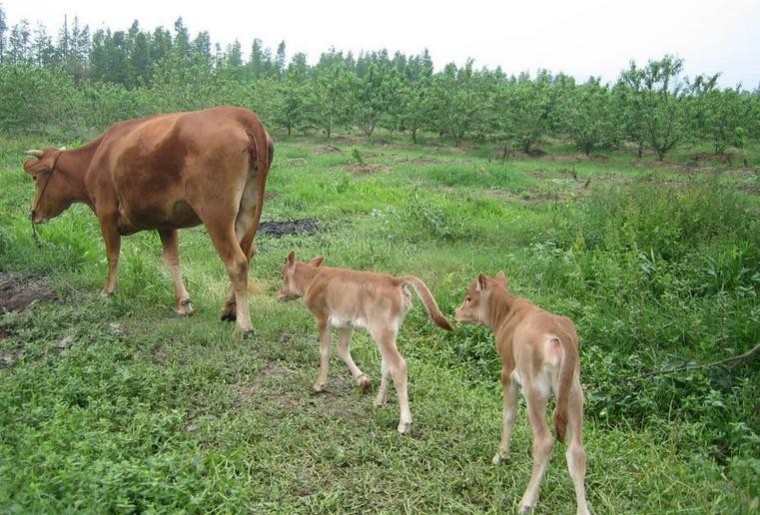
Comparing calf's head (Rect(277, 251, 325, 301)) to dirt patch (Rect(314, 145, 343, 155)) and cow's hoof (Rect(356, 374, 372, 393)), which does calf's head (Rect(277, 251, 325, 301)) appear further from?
dirt patch (Rect(314, 145, 343, 155))

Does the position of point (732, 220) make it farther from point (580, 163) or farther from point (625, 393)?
point (580, 163)

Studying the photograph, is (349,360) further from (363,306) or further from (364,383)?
(363,306)

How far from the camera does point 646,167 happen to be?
2539 cm

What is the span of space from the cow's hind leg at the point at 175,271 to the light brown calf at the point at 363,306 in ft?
6.64

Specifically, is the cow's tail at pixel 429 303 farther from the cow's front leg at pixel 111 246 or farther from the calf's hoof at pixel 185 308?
the cow's front leg at pixel 111 246

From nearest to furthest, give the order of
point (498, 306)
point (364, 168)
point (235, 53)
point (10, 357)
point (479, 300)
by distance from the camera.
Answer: point (498, 306) → point (479, 300) → point (10, 357) → point (364, 168) → point (235, 53)

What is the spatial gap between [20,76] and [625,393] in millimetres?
25026

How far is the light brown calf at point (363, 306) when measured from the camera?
4.90 m

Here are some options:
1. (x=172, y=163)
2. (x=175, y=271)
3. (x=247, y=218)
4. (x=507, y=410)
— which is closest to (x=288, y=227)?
(x=175, y=271)

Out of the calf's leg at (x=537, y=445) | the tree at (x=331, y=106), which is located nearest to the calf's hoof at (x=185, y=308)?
the calf's leg at (x=537, y=445)

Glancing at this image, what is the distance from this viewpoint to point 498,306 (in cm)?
498

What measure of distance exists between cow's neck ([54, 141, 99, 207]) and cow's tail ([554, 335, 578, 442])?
249 inches

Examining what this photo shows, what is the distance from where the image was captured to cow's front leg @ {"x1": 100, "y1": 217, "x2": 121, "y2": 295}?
7.70 metres

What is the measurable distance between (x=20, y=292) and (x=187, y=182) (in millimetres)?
2704
